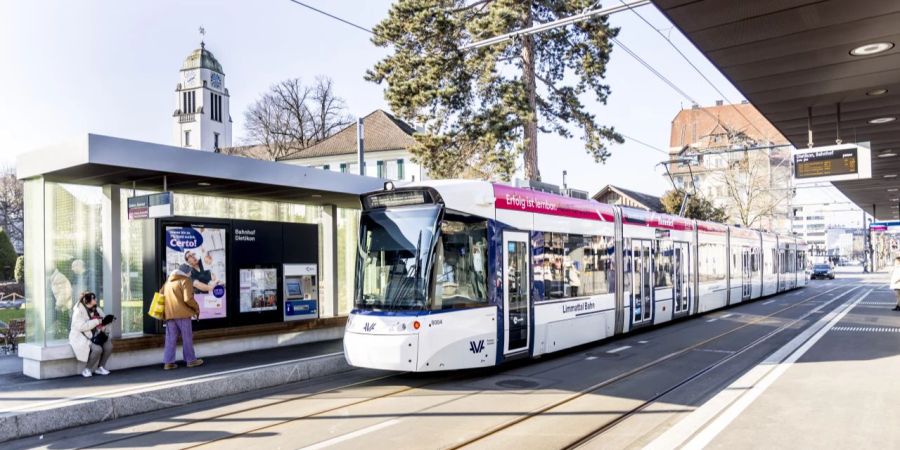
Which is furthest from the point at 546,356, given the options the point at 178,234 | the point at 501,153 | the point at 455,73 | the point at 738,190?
the point at 738,190

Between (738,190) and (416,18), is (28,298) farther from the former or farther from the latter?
(738,190)

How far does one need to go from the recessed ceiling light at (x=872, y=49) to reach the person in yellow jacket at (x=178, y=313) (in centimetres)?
1108

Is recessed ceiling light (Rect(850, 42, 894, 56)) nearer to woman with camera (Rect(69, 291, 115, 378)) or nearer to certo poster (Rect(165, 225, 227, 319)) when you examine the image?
certo poster (Rect(165, 225, 227, 319))

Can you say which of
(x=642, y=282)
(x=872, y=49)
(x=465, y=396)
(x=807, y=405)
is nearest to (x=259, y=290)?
(x=465, y=396)

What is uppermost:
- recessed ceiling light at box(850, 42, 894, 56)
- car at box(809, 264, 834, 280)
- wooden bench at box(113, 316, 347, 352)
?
recessed ceiling light at box(850, 42, 894, 56)

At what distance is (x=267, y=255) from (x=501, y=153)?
422 inches

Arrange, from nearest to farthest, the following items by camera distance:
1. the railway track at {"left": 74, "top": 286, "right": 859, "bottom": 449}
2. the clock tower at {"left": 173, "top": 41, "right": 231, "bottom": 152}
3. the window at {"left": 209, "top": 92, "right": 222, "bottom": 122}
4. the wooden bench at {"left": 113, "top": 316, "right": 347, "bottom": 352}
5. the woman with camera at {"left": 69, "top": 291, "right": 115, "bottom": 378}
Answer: the railway track at {"left": 74, "top": 286, "right": 859, "bottom": 449} < the woman with camera at {"left": 69, "top": 291, "right": 115, "bottom": 378} < the wooden bench at {"left": 113, "top": 316, "right": 347, "bottom": 352} < the clock tower at {"left": 173, "top": 41, "right": 231, "bottom": 152} < the window at {"left": 209, "top": 92, "right": 222, "bottom": 122}

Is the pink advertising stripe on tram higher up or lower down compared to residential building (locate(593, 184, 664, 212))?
→ lower down

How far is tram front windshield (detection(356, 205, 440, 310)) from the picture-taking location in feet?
32.4

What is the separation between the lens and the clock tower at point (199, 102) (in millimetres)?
90000

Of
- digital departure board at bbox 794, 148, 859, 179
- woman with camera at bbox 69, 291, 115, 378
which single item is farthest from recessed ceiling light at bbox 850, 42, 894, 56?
woman with camera at bbox 69, 291, 115, 378

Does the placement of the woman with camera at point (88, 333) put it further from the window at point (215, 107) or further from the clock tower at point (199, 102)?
the window at point (215, 107)

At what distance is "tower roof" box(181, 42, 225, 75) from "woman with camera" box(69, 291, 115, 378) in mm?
87515

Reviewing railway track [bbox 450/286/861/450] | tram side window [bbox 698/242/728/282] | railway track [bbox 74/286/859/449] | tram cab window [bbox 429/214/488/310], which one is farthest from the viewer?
tram side window [bbox 698/242/728/282]
